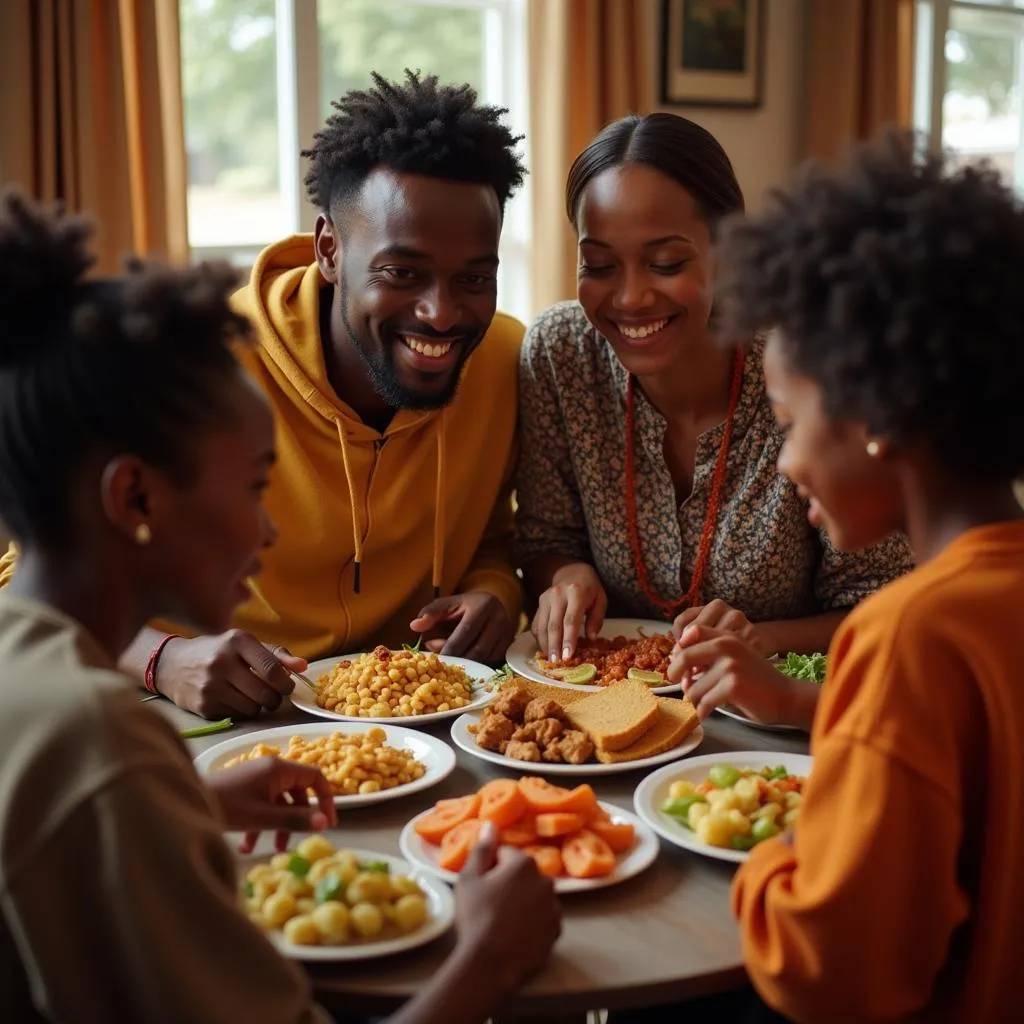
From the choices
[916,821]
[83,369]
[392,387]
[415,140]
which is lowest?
[916,821]

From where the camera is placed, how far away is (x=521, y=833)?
1.51 meters

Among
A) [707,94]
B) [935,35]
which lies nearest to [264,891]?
[707,94]

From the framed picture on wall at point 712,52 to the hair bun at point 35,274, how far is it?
444cm

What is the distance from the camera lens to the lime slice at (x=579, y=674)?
2.14m

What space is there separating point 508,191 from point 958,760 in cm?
176

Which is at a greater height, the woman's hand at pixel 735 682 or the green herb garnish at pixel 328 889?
the woman's hand at pixel 735 682

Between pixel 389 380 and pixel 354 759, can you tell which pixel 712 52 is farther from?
pixel 354 759

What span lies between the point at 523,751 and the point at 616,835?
0.30 meters

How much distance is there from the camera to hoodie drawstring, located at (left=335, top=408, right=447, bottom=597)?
2510 millimetres

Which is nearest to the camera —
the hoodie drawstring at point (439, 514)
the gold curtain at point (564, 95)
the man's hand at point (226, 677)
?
the man's hand at point (226, 677)

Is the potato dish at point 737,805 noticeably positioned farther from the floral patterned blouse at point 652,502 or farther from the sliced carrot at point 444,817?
the floral patterned blouse at point 652,502

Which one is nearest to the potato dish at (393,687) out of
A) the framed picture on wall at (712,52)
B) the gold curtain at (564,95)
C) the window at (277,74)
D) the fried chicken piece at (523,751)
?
the fried chicken piece at (523,751)

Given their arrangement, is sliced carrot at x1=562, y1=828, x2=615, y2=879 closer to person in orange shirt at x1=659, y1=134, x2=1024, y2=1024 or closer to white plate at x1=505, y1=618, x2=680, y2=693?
person in orange shirt at x1=659, y1=134, x2=1024, y2=1024

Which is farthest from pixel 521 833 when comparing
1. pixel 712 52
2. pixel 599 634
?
pixel 712 52
